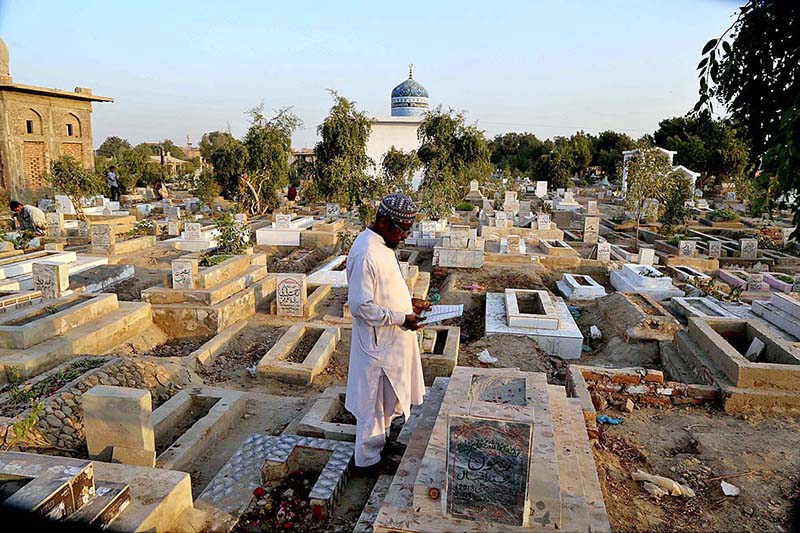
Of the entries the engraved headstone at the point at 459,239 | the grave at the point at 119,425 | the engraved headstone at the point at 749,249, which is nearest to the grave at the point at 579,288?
the engraved headstone at the point at 459,239

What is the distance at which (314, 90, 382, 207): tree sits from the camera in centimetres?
1364

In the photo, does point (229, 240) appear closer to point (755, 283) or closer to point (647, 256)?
point (647, 256)

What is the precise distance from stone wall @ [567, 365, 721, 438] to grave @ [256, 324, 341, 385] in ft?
9.78

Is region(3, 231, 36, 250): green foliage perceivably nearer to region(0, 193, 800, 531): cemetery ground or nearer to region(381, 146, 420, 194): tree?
region(0, 193, 800, 531): cemetery ground

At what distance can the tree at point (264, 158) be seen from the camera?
20.4 meters

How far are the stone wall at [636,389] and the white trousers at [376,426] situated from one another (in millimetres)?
2461

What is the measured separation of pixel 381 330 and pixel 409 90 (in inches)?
1574

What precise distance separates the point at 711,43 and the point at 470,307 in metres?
8.26

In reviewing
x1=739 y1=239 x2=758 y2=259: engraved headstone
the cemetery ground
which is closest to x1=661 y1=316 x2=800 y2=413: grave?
the cemetery ground

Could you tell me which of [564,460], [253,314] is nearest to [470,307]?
[253,314]

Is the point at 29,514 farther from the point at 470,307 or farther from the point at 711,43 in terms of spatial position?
the point at 470,307

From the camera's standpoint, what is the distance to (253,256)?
418 inches

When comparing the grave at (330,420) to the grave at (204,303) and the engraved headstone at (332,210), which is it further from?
the engraved headstone at (332,210)

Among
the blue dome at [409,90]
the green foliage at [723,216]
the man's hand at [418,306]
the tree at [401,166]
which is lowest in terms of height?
the green foliage at [723,216]
